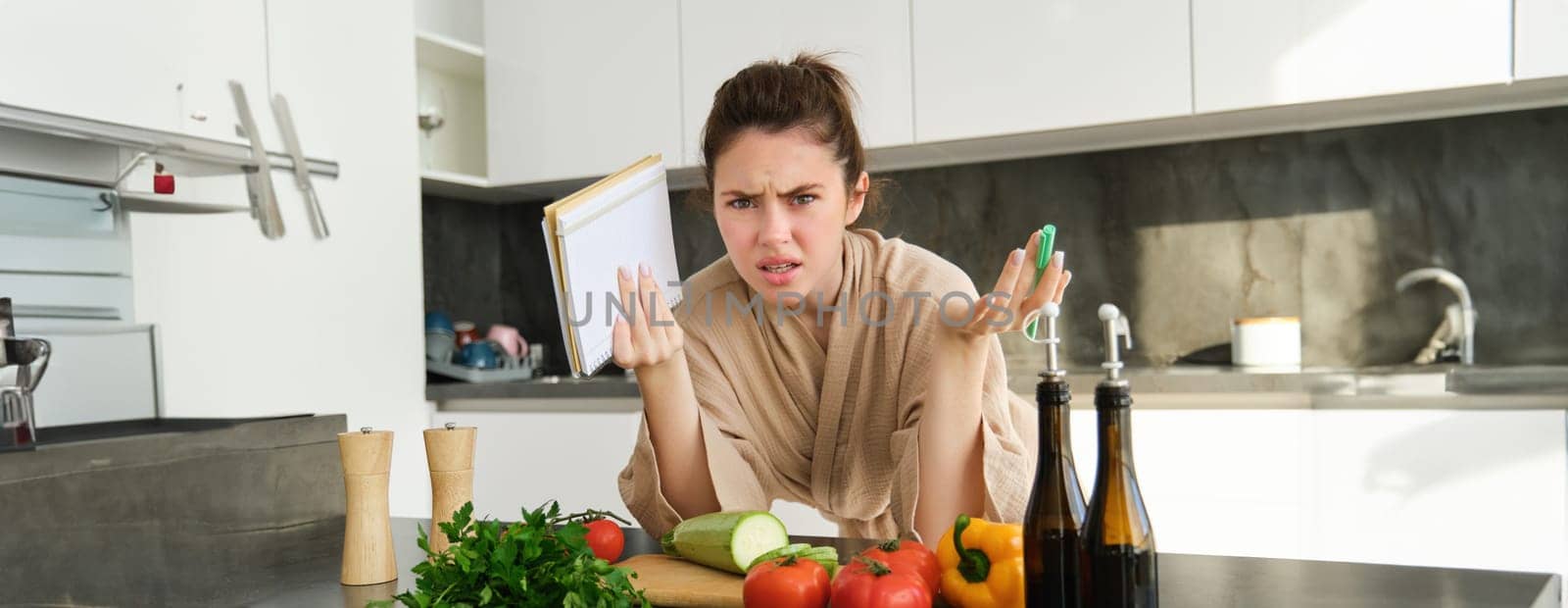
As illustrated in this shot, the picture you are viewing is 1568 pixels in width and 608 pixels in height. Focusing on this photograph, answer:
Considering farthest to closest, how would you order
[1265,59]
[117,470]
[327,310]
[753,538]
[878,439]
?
1. [327,310]
2. [1265,59]
3. [878,439]
4. [117,470]
5. [753,538]

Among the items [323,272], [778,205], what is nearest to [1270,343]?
[778,205]

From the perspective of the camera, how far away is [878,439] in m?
1.65

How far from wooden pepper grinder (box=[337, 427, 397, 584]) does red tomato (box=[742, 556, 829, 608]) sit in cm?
41

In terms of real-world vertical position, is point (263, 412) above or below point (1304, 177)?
below

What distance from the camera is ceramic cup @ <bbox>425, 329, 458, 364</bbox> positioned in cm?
338

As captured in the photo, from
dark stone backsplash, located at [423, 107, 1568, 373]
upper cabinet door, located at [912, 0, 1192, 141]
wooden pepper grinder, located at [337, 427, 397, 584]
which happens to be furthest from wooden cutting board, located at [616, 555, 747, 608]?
dark stone backsplash, located at [423, 107, 1568, 373]

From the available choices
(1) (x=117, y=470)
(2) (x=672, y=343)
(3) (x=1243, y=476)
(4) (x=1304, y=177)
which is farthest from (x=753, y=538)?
(4) (x=1304, y=177)

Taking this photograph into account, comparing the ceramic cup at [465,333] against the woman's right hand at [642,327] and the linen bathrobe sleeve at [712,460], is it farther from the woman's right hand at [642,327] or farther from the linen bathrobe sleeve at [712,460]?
the woman's right hand at [642,327]

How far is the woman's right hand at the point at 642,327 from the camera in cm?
126

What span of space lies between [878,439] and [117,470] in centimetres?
96

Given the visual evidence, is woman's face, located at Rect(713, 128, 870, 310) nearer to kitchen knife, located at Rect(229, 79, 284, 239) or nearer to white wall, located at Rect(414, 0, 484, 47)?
kitchen knife, located at Rect(229, 79, 284, 239)

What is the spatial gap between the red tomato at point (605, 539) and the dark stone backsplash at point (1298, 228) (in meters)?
2.17

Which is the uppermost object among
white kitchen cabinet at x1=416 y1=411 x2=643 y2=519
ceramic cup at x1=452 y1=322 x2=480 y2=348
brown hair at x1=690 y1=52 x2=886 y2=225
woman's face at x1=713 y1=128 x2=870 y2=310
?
brown hair at x1=690 y1=52 x2=886 y2=225

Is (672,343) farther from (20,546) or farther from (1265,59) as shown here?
(1265,59)
